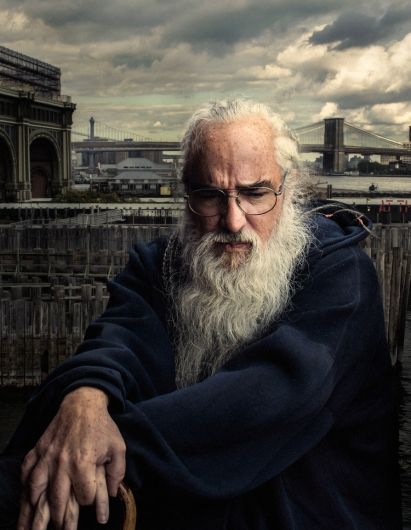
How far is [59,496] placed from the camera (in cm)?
197

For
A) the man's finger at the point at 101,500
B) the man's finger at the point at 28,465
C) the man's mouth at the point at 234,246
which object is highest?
the man's mouth at the point at 234,246

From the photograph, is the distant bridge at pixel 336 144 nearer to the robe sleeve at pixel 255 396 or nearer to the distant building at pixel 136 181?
the distant building at pixel 136 181

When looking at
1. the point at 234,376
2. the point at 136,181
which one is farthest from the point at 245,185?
the point at 136,181

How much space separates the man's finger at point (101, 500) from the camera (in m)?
1.99

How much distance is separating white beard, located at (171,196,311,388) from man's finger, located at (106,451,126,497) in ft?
2.12

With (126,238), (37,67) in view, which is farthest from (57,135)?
(126,238)

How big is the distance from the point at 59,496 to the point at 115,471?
0.16 meters

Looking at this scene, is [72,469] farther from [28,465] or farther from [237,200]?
[237,200]

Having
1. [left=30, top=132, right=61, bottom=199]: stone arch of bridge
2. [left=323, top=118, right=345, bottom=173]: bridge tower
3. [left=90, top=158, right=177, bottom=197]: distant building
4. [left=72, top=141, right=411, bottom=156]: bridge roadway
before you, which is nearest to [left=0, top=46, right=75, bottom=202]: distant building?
[left=30, top=132, right=61, bottom=199]: stone arch of bridge

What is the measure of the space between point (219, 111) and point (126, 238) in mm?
19022

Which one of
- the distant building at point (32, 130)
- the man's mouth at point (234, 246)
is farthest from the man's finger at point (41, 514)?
the distant building at point (32, 130)

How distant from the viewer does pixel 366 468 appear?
2471mm

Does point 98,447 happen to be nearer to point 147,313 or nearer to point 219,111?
point 147,313

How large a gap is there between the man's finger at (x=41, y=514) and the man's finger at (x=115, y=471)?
0.17m
